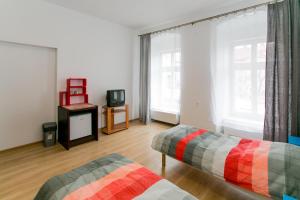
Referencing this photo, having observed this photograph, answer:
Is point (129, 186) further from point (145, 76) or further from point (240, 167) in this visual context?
point (145, 76)

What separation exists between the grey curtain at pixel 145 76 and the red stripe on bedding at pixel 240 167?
3.11 m

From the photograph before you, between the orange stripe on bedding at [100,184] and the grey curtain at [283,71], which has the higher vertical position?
the grey curtain at [283,71]

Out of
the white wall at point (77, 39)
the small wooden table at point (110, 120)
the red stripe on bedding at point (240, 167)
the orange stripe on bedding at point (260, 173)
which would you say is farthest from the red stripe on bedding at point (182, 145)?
the white wall at point (77, 39)

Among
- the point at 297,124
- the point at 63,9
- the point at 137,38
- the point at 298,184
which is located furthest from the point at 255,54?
the point at 63,9

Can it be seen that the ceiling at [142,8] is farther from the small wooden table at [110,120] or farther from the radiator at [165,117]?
the radiator at [165,117]

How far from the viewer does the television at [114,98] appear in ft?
13.3

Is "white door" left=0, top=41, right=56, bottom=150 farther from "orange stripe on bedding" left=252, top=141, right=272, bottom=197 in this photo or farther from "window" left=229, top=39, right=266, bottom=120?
"window" left=229, top=39, right=266, bottom=120

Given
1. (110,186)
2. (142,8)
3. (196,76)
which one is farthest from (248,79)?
(110,186)

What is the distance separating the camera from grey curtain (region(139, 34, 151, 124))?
4.68m

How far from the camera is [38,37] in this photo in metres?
3.11

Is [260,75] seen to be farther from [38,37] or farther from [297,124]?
[38,37]

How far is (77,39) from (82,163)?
2.62 meters

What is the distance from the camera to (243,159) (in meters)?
1.71

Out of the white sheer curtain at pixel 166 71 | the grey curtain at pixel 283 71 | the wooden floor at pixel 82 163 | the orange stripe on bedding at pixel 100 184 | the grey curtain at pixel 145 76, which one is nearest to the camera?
the orange stripe on bedding at pixel 100 184
